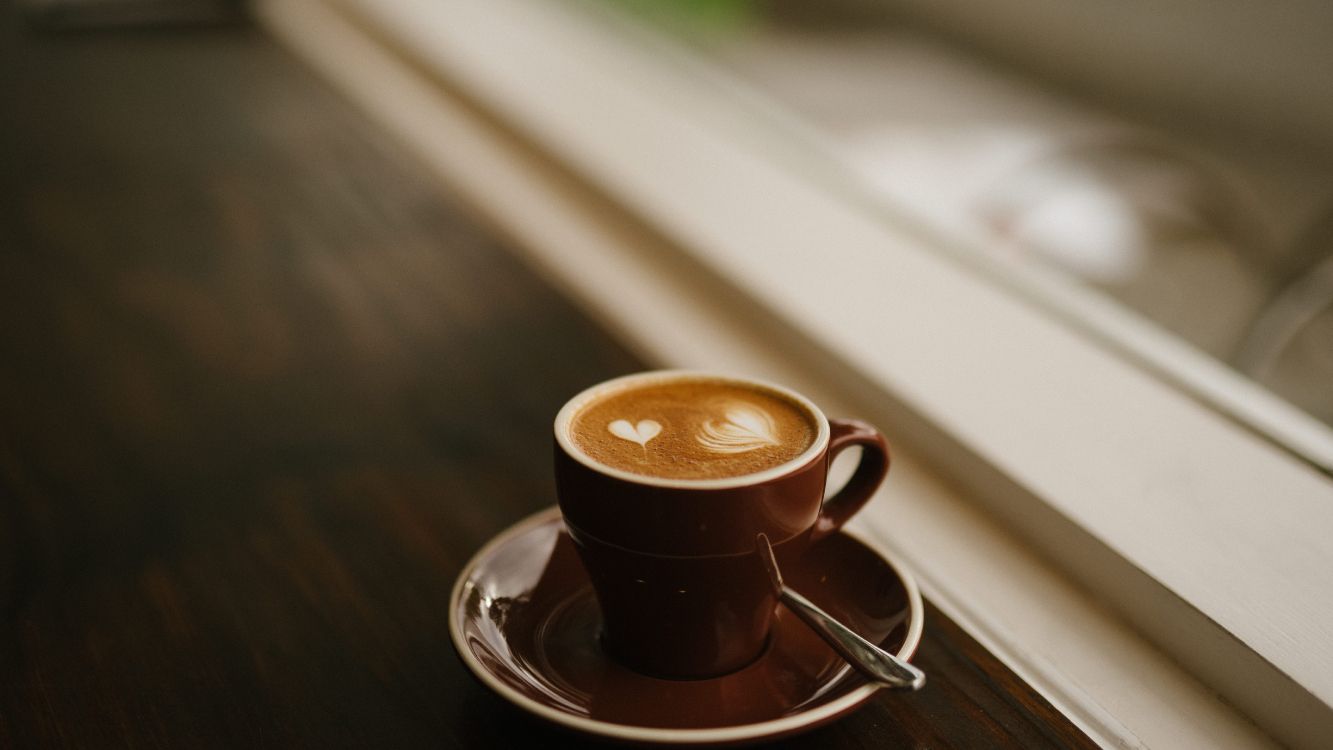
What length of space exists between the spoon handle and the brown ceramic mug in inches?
0.5

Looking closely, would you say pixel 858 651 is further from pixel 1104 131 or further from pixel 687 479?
pixel 1104 131

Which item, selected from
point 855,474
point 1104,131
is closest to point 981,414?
point 855,474

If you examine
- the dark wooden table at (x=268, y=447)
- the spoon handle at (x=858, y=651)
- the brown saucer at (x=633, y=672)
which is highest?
the spoon handle at (x=858, y=651)

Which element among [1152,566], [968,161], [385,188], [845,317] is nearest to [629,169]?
[385,188]

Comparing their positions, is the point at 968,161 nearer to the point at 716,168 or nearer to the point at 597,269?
the point at 716,168

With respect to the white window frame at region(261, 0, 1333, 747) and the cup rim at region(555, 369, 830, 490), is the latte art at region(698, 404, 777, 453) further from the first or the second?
the white window frame at region(261, 0, 1333, 747)

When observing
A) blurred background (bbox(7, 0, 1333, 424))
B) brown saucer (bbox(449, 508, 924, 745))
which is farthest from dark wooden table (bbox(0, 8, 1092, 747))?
blurred background (bbox(7, 0, 1333, 424))

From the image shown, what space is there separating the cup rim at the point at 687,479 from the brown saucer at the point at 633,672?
0.07 m

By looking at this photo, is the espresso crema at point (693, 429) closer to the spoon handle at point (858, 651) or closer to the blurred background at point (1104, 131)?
the spoon handle at point (858, 651)

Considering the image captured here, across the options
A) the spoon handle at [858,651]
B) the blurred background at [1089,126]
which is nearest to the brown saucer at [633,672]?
the spoon handle at [858,651]

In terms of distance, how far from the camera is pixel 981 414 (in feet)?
1.90

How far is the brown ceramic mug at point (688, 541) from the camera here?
37 cm

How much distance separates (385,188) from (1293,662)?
0.88 m

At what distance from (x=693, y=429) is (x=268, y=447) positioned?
0.31 meters
